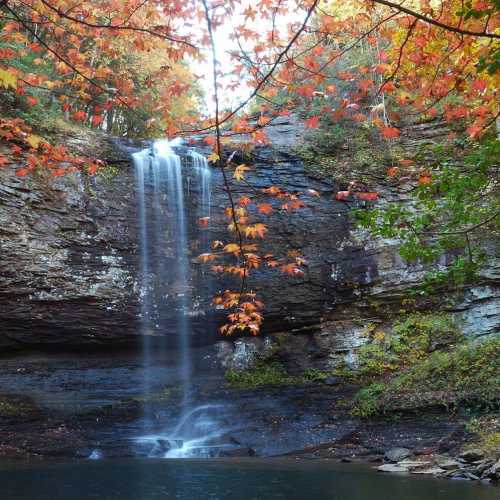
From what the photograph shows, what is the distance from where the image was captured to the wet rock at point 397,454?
752 centimetres

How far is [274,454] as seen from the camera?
862 centimetres

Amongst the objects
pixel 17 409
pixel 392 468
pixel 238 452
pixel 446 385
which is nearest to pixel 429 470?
pixel 392 468

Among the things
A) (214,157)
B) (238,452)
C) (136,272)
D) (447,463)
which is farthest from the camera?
(136,272)

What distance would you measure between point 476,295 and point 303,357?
393 centimetres

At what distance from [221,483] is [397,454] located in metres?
2.89

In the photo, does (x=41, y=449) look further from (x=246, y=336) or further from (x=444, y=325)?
(x=444, y=325)

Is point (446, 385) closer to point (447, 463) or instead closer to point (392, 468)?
point (447, 463)

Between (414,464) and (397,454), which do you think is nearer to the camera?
(414,464)

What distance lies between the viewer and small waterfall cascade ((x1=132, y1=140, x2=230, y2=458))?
459 inches

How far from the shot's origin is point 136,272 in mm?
11656

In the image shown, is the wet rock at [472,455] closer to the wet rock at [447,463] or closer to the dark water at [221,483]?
the wet rock at [447,463]

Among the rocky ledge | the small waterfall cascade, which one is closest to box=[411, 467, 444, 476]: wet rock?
the rocky ledge

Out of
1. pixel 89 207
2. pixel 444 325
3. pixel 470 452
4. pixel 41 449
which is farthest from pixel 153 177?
pixel 470 452

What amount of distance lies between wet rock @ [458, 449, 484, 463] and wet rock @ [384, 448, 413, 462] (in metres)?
0.81
